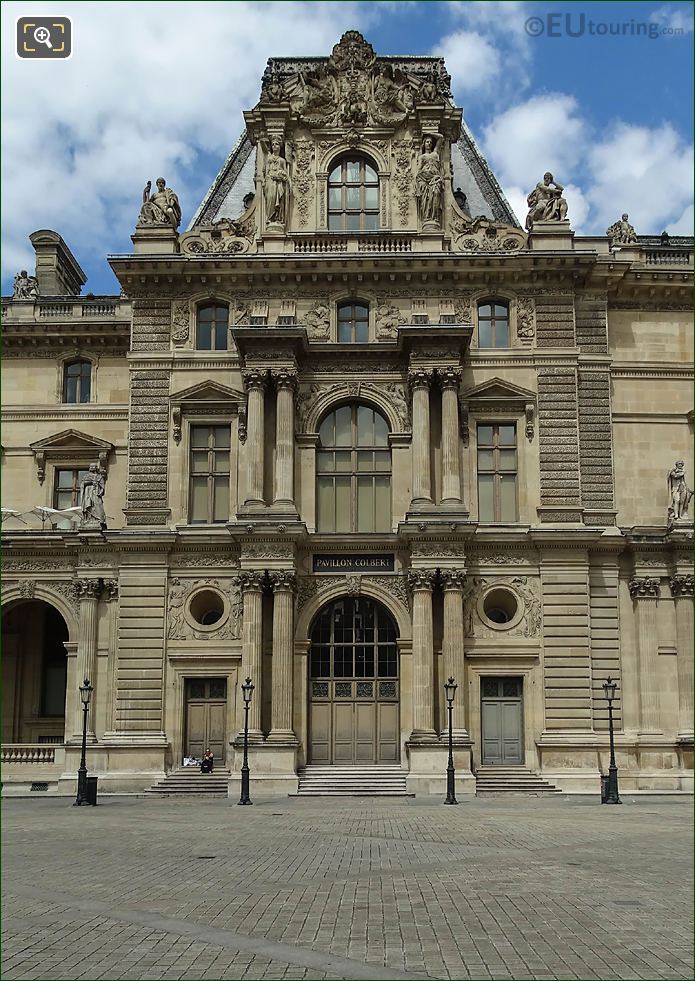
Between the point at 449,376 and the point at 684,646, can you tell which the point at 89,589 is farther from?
the point at 684,646

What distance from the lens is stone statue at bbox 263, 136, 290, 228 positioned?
1750 inches

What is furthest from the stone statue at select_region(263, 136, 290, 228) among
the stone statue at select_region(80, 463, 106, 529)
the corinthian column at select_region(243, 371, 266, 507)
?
the stone statue at select_region(80, 463, 106, 529)

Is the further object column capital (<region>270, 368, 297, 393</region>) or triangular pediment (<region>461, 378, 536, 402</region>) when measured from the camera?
triangular pediment (<region>461, 378, 536, 402</region>)

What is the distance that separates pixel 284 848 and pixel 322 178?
29.8 meters

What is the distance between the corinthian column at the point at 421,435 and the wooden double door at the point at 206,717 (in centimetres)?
988

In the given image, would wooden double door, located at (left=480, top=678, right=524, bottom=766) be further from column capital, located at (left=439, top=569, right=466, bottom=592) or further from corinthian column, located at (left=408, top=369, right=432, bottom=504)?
corinthian column, located at (left=408, top=369, right=432, bottom=504)

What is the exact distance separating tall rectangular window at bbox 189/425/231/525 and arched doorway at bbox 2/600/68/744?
8.75 meters

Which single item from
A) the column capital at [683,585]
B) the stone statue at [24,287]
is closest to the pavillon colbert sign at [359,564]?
the column capital at [683,585]

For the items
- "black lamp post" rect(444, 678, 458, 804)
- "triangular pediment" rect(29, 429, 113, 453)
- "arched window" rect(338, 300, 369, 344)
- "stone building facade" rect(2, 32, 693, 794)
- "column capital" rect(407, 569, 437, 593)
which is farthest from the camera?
"triangular pediment" rect(29, 429, 113, 453)

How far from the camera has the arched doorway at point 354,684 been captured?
137 ft

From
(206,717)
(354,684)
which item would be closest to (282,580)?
(354,684)

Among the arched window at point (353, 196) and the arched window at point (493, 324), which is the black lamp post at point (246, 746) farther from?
the arched window at point (353, 196)

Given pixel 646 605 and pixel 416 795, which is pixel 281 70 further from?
pixel 416 795

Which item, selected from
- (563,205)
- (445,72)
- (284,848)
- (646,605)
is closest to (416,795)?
(646,605)
